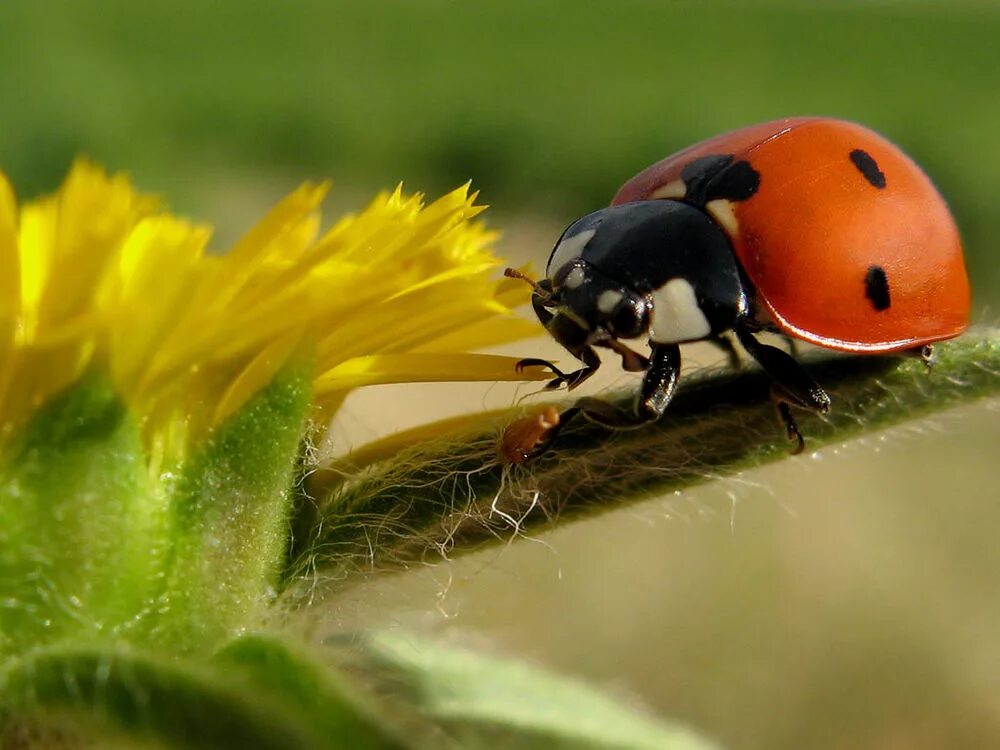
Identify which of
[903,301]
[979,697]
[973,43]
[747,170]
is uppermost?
[747,170]

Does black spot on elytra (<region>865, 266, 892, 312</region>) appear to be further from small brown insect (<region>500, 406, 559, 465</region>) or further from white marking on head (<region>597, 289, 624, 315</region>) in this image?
small brown insect (<region>500, 406, 559, 465</region>)

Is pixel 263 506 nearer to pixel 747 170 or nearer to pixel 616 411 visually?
pixel 616 411

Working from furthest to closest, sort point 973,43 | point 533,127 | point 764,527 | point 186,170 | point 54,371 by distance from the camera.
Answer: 1. point 973,43
2. point 533,127
3. point 186,170
4. point 764,527
5. point 54,371

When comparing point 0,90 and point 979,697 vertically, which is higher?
point 0,90

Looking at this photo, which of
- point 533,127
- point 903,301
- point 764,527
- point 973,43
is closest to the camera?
point 903,301

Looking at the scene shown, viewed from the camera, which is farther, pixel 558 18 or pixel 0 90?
pixel 558 18

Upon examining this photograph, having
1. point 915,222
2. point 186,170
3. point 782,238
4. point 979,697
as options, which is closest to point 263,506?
point 782,238

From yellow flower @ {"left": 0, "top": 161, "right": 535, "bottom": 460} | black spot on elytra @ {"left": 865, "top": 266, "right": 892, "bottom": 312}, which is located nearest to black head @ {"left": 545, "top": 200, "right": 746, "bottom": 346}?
black spot on elytra @ {"left": 865, "top": 266, "right": 892, "bottom": 312}
